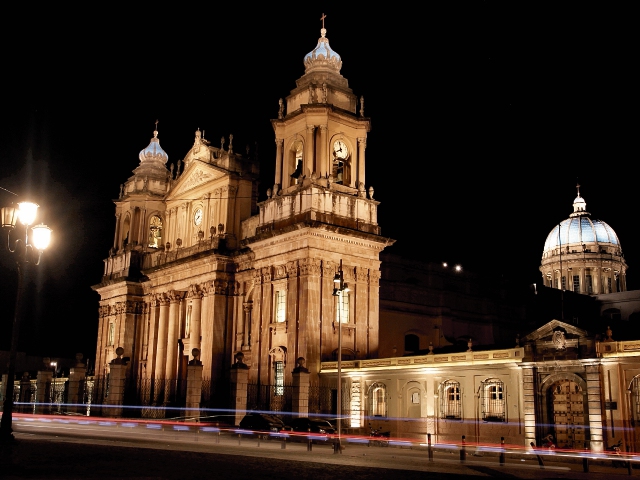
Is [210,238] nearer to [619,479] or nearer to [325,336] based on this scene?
[325,336]

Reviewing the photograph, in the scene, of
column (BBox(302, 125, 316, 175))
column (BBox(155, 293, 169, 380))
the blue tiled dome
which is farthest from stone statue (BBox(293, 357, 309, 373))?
the blue tiled dome

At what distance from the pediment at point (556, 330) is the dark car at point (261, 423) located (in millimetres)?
12446

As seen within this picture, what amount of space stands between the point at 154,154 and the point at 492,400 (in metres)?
43.0

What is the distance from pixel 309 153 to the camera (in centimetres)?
4622

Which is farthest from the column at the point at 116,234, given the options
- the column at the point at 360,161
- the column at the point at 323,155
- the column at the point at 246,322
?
the column at the point at 360,161

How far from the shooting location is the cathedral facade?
44.2 m

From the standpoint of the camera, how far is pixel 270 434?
1320 inches

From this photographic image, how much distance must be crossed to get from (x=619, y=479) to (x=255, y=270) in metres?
30.6

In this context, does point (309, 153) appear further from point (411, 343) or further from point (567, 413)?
point (567, 413)

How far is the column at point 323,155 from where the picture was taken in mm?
45938

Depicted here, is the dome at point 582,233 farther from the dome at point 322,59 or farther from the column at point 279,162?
the column at point 279,162

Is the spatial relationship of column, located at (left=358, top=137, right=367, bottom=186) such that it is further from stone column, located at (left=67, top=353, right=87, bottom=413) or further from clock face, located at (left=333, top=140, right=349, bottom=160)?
stone column, located at (left=67, top=353, right=87, bottom=413)

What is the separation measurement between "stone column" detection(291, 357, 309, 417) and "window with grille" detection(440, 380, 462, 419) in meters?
7.30

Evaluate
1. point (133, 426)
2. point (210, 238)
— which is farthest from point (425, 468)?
point (210, 238)
